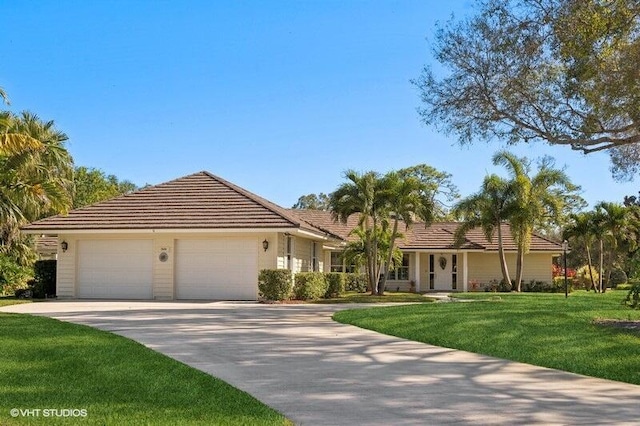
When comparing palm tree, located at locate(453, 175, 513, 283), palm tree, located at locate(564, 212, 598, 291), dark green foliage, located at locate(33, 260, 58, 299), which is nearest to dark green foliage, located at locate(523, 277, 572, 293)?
palm tree, located at locate(453, 175, 513, 283)

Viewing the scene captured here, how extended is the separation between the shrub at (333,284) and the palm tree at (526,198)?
35.0 feet

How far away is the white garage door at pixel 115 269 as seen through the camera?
25312 mm

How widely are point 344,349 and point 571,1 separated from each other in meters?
8.57

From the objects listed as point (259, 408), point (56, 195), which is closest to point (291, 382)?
point (259, 408)

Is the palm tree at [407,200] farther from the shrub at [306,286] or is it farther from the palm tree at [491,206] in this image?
the palm tree at [491,206]

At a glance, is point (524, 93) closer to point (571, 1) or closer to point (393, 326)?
point (571, 1)

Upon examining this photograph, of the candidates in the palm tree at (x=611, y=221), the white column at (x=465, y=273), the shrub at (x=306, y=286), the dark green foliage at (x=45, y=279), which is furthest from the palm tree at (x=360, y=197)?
the palm tree at (x=611, y=221)

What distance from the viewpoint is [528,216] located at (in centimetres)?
3450

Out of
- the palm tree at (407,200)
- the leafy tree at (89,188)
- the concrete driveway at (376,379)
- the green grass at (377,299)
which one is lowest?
the green grass at (377,299)

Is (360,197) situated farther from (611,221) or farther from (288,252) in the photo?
(611,221)

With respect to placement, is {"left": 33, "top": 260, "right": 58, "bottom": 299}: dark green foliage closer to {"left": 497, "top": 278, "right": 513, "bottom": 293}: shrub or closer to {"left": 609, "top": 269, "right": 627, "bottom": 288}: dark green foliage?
{"left": 497, "top": 278, "right": 513, "bottom": 293}: shrub

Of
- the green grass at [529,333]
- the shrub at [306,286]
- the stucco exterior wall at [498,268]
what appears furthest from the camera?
the stucco exterior wall at [498,268]

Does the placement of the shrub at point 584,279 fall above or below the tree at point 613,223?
below

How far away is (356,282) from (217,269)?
1231 cm
